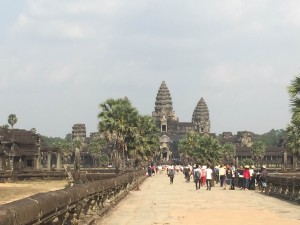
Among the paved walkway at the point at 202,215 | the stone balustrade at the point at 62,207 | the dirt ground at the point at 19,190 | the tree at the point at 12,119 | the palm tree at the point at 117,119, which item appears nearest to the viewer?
the stone balustrade at the point at 62,207

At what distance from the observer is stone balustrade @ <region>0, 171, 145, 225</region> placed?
22.6 ft

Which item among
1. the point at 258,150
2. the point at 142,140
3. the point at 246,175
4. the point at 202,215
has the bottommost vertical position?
the point at 202,215

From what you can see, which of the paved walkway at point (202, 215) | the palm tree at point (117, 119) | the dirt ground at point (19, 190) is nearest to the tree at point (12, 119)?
the palm tree at point (117, 119)

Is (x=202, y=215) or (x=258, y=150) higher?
(x=258, y=150)

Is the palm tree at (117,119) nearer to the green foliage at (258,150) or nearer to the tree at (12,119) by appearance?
the tree at (12,119)

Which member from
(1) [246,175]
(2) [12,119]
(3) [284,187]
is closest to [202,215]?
(3) [284,187]

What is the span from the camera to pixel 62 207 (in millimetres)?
10742

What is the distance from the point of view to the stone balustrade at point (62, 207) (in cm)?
689

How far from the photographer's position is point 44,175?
63.4 m

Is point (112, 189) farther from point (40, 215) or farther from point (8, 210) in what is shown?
point (8, 210)

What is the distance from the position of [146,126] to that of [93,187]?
58.7 metres

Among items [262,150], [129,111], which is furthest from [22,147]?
[262,150]

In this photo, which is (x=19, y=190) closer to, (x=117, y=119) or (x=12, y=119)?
(x=117, y=119)

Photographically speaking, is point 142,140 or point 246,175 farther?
point 142,140
